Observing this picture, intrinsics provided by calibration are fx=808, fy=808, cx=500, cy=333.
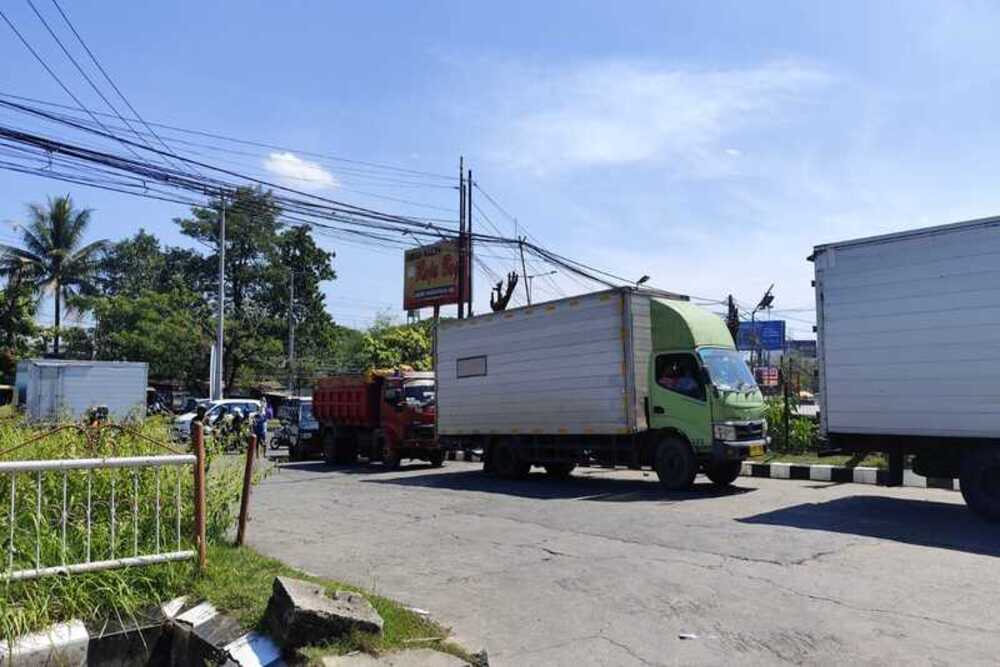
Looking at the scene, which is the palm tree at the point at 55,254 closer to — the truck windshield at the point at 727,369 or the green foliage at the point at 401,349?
the green foliage at the point at 401,349

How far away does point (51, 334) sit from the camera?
4556 centimetres

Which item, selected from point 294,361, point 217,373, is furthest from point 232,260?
point 217,373

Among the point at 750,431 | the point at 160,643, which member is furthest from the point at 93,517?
the point at 750,431

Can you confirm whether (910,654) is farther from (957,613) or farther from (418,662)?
(418,662)

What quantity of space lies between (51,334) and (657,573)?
4689 centimetres

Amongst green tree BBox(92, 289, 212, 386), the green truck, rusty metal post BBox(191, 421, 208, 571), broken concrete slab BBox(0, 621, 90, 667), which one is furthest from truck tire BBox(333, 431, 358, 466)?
green tree BBox(92, 289, 212, 386)

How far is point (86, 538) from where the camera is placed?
18.2 feet

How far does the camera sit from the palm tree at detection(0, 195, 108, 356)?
41.8 meters

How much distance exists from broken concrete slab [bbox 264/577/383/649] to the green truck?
28.3 ft

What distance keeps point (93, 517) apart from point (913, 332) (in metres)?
9.31

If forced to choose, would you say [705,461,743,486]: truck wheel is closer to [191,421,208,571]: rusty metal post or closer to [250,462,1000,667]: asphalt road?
[250,462,1000,667]: asphalt road

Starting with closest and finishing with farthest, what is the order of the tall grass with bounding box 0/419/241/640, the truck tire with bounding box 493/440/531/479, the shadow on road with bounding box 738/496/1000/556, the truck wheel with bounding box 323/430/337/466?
the tall grass with bounding box 0/419/241/640
the shadow on road with bounding box 738/496/1000/556
the truck tire with bounding box 493/440/531/479
the truck wheel with bounding box 323/430/337/466

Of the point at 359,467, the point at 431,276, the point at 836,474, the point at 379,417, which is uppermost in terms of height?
the point at 431,276

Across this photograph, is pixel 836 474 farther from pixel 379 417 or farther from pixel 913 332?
pixel 379 417
